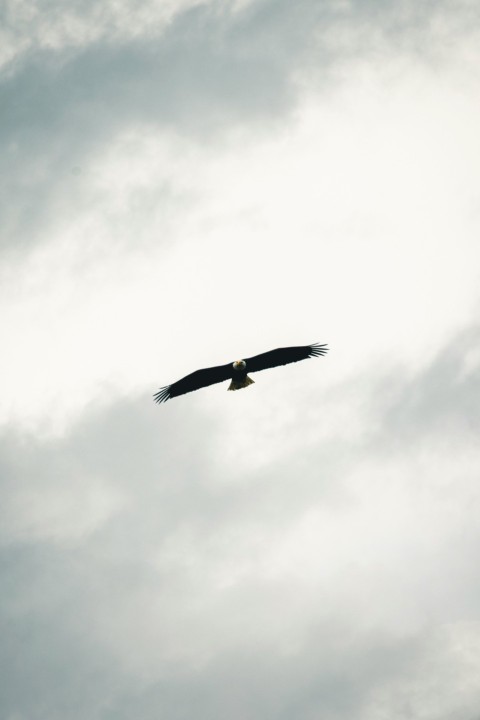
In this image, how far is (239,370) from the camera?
230 ft

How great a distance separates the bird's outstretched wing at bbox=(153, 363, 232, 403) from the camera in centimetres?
7019

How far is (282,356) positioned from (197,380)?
4580 millimetres

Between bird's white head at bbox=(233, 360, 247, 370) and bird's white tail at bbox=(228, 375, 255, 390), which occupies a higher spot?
bird's white head at bbox=(233, 360, 247, 370)

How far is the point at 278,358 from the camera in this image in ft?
231

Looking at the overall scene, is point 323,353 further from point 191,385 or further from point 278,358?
point 191,385

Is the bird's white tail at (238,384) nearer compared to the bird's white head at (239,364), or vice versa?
the bird's white head at (239,364)

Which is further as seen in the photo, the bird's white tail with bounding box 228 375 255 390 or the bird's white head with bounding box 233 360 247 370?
the bird's white tail with bounding box 228 375 255 390

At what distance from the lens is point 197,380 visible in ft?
232

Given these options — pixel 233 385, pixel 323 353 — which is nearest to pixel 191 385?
pixel 233 385

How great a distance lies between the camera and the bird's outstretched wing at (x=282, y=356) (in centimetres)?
7000

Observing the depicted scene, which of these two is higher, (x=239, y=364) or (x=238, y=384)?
(x=239, y=364)

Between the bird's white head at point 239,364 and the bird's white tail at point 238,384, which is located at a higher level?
the bird's white head at point 239,364

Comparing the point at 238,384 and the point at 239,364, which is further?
the point at 238,384

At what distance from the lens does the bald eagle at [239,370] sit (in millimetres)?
70062
